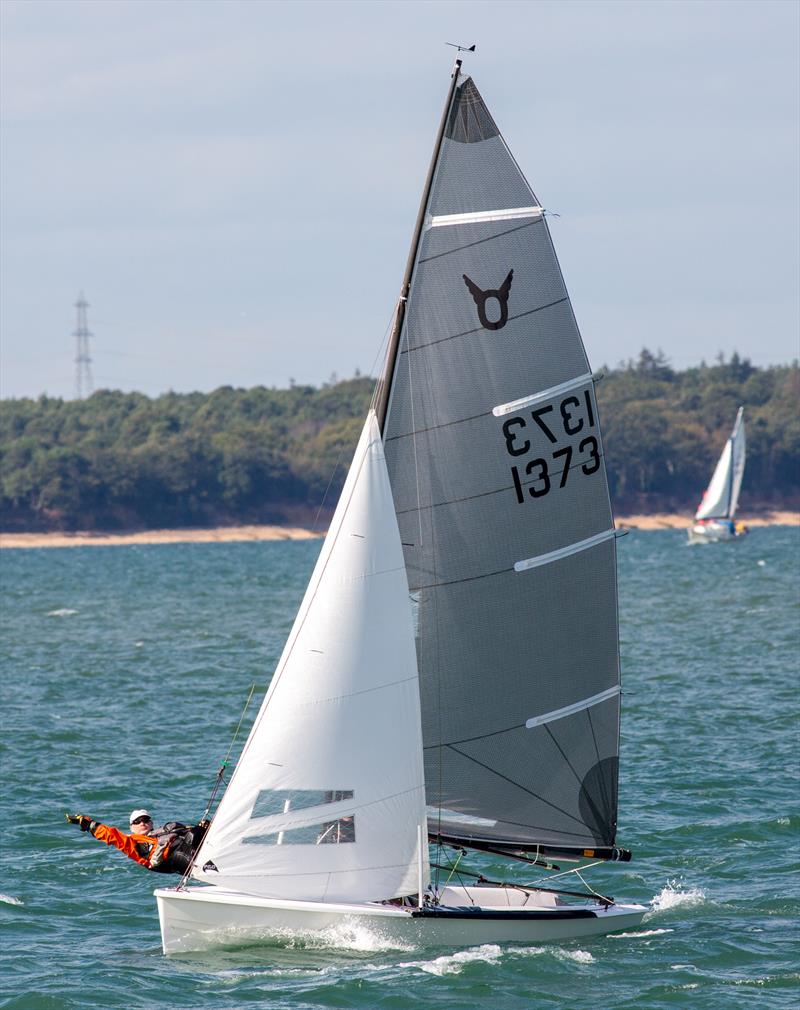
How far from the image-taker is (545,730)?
54.6ft

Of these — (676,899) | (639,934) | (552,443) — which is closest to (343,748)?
(552,443)

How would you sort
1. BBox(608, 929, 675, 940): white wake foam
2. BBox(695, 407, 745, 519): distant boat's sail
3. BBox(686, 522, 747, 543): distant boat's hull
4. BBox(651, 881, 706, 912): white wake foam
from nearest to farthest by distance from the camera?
1. BBox(608, 929, 675, 940): white wake foam
2. BBox(651, 881, 706, 912): white wake foam
3. BBox(695, 407, 745, 519): distant boat's sail
4. BBox(686, 522, 747, 543): distant boat's hull

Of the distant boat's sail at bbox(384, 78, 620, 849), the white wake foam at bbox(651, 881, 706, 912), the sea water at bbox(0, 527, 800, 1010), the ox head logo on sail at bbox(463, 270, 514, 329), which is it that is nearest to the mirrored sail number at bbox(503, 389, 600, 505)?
the distant boat's sail at bbox(384, 78, 620, 849)

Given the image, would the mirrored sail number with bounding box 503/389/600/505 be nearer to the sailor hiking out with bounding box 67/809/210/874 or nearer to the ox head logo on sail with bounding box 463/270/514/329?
the ox head logo on sail with bounding box 463/270/514/329

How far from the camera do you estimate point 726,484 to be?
121 m

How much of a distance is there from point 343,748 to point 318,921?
5.43 feet

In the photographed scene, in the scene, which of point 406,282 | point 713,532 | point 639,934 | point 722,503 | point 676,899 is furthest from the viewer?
point 722,503

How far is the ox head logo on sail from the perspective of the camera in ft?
51.6

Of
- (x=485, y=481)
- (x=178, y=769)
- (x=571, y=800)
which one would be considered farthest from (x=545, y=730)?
(x=178, y=769)

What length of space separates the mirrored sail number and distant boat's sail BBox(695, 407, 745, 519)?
105 metres

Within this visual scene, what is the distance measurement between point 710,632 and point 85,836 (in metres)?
29.5

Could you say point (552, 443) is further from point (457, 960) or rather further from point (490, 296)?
point (457, 960)

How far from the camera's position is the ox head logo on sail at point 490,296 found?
619 inches

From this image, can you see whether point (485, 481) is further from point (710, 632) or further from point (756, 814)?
point (710, 632)
